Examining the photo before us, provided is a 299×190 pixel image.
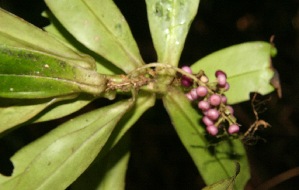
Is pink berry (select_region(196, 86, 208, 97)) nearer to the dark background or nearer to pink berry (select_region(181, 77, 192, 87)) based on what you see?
pink berry (select_region(181, 77, 192, 87))

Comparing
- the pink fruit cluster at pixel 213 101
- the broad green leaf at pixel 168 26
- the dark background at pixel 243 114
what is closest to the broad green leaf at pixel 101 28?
the broad green leaf at pixel 168 26

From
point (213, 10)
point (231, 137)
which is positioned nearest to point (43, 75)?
point (231, 137)

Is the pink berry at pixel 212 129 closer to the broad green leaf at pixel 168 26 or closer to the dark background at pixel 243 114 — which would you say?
the broad green leaf at pixel 168 26

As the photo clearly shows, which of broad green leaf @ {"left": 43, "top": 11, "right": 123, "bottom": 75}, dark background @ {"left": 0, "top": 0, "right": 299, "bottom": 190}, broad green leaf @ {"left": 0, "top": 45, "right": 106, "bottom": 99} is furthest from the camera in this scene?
dark background @ {"left": 0, "top": 0, "right": 299, "bottom": 190}

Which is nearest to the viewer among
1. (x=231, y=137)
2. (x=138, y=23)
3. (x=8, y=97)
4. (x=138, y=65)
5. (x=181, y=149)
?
(x=8, y=97)

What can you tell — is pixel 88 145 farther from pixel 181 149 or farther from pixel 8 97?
pixel 181 149

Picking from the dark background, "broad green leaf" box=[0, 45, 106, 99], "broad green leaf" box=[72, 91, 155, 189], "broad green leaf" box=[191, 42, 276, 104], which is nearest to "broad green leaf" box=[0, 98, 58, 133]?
"broad green leaf" box=[0, 45, 106, 99]
